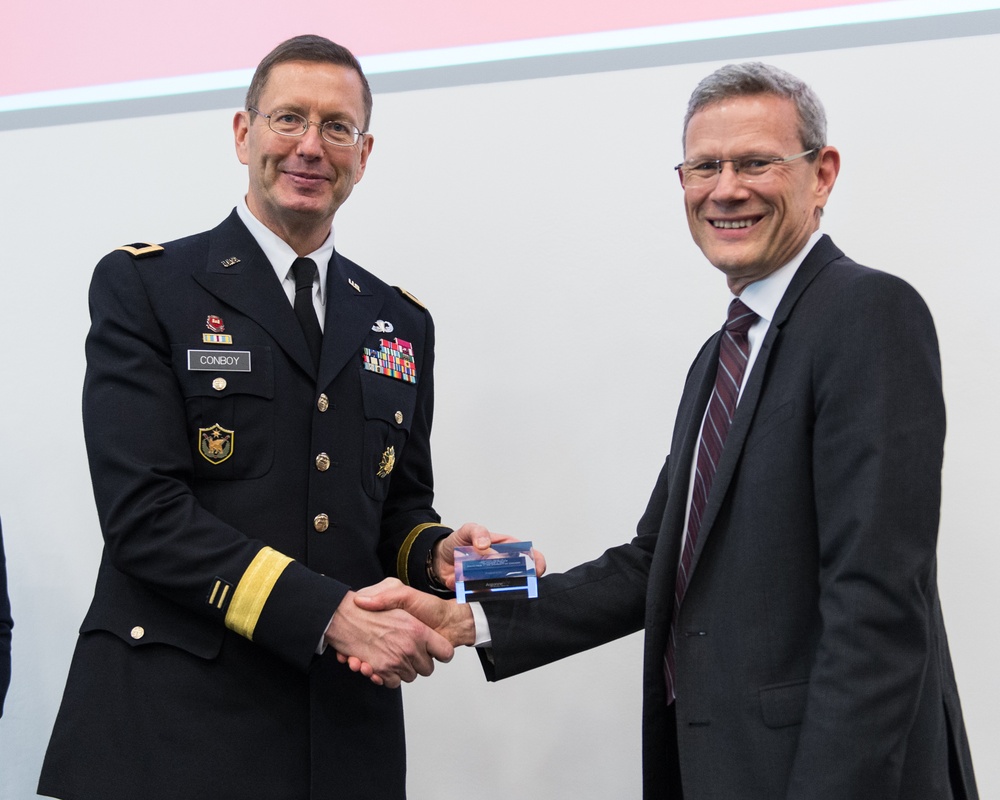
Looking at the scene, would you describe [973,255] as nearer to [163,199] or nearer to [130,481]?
[130,481]

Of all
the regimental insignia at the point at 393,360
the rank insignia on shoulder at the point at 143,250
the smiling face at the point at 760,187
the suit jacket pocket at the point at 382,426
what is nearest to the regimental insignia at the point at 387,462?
the suit jacket pocket at the point at 382,426

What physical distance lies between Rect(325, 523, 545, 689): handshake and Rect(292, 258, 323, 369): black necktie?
390mm

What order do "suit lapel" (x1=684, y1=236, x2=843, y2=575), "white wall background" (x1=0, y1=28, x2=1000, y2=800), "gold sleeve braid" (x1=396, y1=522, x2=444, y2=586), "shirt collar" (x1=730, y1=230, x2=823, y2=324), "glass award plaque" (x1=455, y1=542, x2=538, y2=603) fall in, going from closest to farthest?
"suit lapel" (x1=684, y1=236, x2=843, y2=575) → "shirt collar" (x1=730, y1=230, x2=823, y2=324) → "glass award plaque" (x1=455, y1=542, x2=538, y2=603) → "gold sleeve braid" (x1=396, y1=522, x2=444, y2=586) → "white wall background" (x1=0, y1=28, x2=1000, y2=800)

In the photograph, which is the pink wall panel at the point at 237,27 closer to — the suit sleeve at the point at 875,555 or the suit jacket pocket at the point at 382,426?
the suit jacket pocket at the point at 382,426

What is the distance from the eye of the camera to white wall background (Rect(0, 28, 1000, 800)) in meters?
2.07

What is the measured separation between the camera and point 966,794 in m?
1.34

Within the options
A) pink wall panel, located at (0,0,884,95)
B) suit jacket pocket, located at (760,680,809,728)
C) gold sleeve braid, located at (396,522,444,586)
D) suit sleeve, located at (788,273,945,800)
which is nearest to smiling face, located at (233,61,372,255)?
gold sleeve braid, located at (396,522,444,586)

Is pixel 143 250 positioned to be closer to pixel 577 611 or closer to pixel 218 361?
pixel 218 361

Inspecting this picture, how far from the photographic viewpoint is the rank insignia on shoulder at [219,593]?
147 centimetres

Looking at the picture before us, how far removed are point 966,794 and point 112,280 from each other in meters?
1.44

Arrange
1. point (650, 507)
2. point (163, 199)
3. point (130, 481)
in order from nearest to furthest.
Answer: point (130, 481), point (650, 507), point (163, 199)

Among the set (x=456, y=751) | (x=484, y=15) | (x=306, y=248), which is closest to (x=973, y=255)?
(x=484, y=15)

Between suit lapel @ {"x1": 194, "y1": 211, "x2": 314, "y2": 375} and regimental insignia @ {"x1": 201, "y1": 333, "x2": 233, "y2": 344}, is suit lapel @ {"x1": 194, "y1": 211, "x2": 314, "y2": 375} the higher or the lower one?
the higher one

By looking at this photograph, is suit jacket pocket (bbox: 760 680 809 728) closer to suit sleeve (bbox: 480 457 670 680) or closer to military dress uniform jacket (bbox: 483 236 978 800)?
military dress uniform jacket (bbox: 483 236 978 800)
